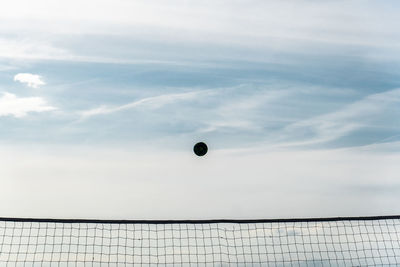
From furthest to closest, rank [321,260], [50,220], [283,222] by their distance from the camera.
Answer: [321,260], [283,222], [50,220]

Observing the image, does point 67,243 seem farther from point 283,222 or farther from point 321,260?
point 321,260

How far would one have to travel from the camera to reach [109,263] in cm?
1300

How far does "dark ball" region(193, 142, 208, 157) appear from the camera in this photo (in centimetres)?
1149

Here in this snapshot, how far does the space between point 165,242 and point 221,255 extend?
152 centimetres

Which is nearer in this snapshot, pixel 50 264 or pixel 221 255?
pixel 50 264

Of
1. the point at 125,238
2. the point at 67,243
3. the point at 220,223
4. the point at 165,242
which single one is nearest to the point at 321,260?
the point at 220,223

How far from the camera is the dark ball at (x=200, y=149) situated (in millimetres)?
11492

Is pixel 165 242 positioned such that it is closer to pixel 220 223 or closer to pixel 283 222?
pixel 220 223

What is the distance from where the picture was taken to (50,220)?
37.2 ft

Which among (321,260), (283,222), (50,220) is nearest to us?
(50,220)

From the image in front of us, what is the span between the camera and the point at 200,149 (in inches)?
456

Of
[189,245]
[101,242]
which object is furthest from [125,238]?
[189,245]

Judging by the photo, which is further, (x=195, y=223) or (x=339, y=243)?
(x=339, y=243)

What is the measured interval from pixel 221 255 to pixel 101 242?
2.88 m
